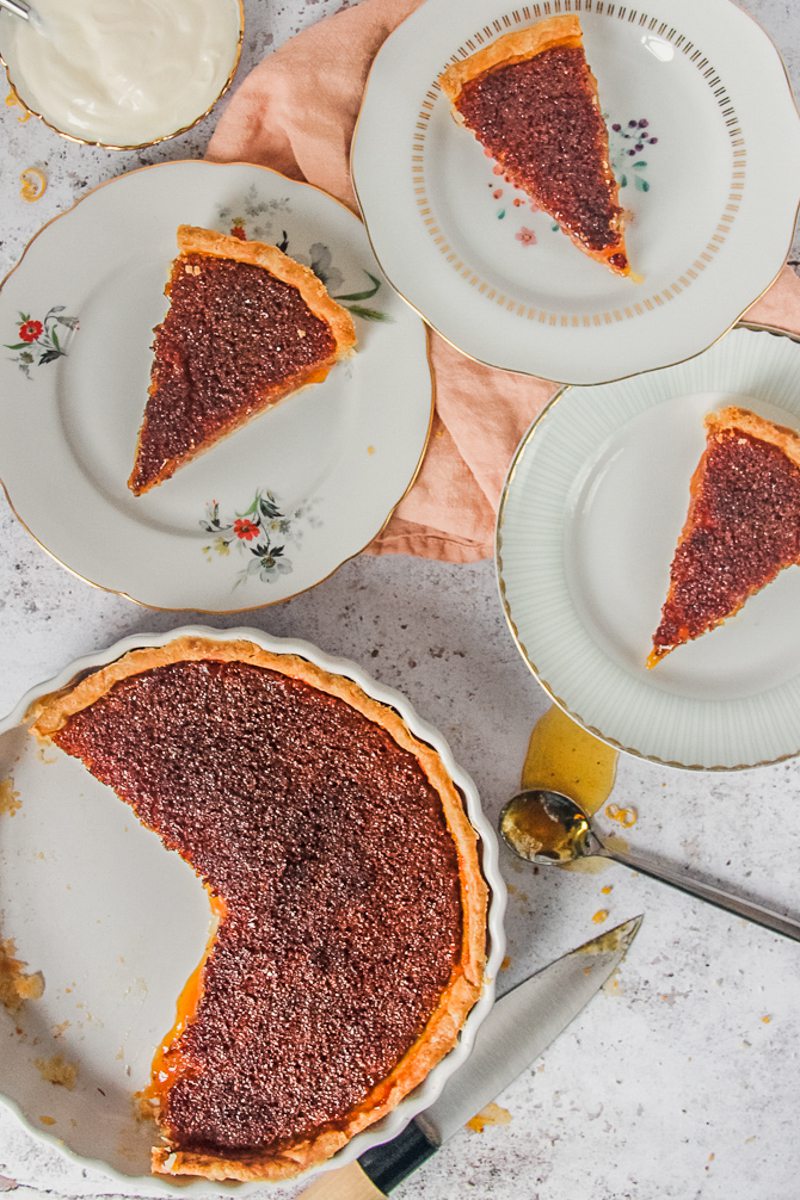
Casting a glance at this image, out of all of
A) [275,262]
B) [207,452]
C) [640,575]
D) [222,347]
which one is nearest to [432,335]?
[275,262]

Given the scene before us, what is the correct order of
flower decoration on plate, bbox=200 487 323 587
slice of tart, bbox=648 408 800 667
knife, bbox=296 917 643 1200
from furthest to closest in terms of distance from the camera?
knife, bbox=296 917 643 1200
flower decoration on plate, bbox=200 487 323 587
slice of tart, bbox=648 408 800 667

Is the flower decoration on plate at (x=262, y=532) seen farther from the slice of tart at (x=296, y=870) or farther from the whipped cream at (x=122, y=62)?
the whipped cream at (x=122, y=62)

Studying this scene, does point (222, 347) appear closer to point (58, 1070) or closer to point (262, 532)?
point (262, 532)

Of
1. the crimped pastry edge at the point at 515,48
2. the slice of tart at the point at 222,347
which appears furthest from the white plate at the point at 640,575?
the crimped pastry edge at the point at 515,48

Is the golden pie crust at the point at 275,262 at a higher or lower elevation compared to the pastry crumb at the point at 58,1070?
higher

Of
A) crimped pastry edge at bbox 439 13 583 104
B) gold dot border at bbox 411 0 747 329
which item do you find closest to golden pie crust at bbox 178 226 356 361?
gold dot border at bbox 411 0 747 329

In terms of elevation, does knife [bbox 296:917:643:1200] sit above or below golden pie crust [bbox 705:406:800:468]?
below

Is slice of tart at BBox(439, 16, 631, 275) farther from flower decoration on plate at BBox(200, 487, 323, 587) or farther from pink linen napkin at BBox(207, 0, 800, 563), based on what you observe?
flower decoration on plate at BBox(200, 487, 323, 587)
